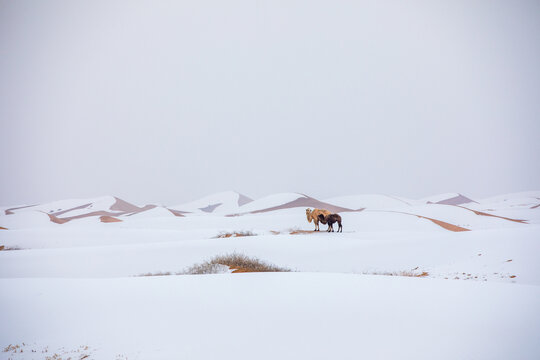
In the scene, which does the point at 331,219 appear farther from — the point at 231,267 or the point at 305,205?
the point at 305,205

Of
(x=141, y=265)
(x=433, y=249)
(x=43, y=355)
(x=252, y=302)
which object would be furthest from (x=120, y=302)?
(x=433, y=249)

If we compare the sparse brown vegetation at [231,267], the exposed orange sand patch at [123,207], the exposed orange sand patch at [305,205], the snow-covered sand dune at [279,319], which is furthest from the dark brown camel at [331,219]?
the exposed orange sand patch at [123,207]

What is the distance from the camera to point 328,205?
131 feet

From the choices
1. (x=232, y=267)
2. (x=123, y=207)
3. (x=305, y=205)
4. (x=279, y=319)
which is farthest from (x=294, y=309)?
(x=123, y=207)

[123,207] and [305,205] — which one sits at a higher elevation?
[123,207]

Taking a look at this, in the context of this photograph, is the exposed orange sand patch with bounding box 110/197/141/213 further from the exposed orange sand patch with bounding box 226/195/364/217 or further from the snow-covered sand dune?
the snow-covered sand dune

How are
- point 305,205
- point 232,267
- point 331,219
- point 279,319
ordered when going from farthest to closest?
point 305,205 → point 331,219 → point 232,267 → point 279,319

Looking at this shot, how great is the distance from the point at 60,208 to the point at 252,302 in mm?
51250

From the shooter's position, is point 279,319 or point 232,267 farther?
point 232,267

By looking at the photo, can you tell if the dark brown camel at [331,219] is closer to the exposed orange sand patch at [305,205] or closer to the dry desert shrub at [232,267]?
the dry desert shrub at [232,267]

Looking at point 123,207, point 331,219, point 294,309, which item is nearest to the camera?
point 294,309

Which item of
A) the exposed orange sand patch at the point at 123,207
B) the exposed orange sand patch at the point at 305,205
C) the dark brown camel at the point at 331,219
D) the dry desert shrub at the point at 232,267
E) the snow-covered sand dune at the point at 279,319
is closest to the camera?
the snow-covered sand dune at the point at 279,319

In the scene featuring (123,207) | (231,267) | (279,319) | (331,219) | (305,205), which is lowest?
(231,267)

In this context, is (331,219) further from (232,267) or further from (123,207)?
(123,207)
